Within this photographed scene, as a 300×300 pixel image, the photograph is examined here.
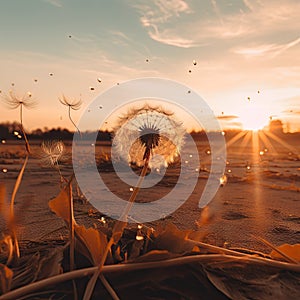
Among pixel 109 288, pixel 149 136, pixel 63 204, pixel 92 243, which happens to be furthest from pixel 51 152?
pixel 109 288

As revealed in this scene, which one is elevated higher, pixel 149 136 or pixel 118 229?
pixel 149 136

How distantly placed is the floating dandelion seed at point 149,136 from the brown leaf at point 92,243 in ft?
1.89

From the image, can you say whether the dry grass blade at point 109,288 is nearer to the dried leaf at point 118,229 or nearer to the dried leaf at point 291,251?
the dried leaf at point 118,229

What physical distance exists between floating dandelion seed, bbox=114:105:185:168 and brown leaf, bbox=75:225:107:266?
576mm

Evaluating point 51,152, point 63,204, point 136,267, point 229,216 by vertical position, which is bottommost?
point 229,216

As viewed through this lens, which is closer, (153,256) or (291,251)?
(153,256)

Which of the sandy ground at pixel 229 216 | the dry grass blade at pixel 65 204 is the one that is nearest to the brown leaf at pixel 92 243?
the dry grass blade at pixel 65 204

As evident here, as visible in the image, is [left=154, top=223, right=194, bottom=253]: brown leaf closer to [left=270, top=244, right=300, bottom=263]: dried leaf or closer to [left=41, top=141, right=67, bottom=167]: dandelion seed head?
[left=270, top=244, right=300, bottom=263]: dried leaf

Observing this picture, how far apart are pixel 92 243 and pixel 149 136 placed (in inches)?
28.2

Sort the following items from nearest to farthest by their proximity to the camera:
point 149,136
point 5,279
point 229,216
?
point 5,279 < point 149,136 < point 229,216

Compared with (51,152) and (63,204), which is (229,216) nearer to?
(51,152)

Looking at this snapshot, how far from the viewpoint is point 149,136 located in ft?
5.52

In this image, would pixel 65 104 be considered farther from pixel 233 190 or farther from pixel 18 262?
pixel 233 190

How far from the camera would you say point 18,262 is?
1.16 meters
